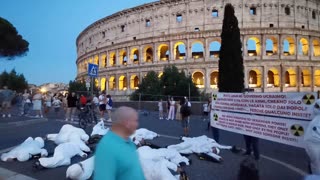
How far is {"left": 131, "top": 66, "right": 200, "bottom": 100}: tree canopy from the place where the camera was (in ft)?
116

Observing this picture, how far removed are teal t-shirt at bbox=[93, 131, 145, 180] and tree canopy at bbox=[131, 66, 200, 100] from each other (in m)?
30.8

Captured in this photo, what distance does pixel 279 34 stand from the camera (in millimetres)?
47844

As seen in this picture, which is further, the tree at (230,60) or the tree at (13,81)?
the tree at (13,81)

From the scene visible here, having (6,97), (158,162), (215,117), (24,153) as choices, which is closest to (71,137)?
(24,153)

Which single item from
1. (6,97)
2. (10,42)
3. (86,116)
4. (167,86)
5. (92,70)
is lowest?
(86,116)

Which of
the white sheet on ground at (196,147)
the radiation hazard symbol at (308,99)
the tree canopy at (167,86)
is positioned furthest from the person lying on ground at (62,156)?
the tree canopy at (167,86)

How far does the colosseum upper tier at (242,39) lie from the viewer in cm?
4778

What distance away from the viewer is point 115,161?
2.50 metres

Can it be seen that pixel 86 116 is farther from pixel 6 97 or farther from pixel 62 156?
pixel 62 156

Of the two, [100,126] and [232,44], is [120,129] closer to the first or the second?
[100,126]

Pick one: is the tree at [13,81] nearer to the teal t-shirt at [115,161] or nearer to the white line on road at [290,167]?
the white line on road at [290,167]

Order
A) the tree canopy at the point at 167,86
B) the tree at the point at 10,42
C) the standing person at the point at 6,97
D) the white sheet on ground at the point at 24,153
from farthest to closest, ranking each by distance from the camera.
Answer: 1. the tree at the point at 10,42
2. the tree canopy at the point at 167,86
3. the standing person at the point at 6,97
4. the white sheet on ground at the point at 24,153

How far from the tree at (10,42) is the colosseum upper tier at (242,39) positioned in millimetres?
15136

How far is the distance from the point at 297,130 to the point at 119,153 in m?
5.78
